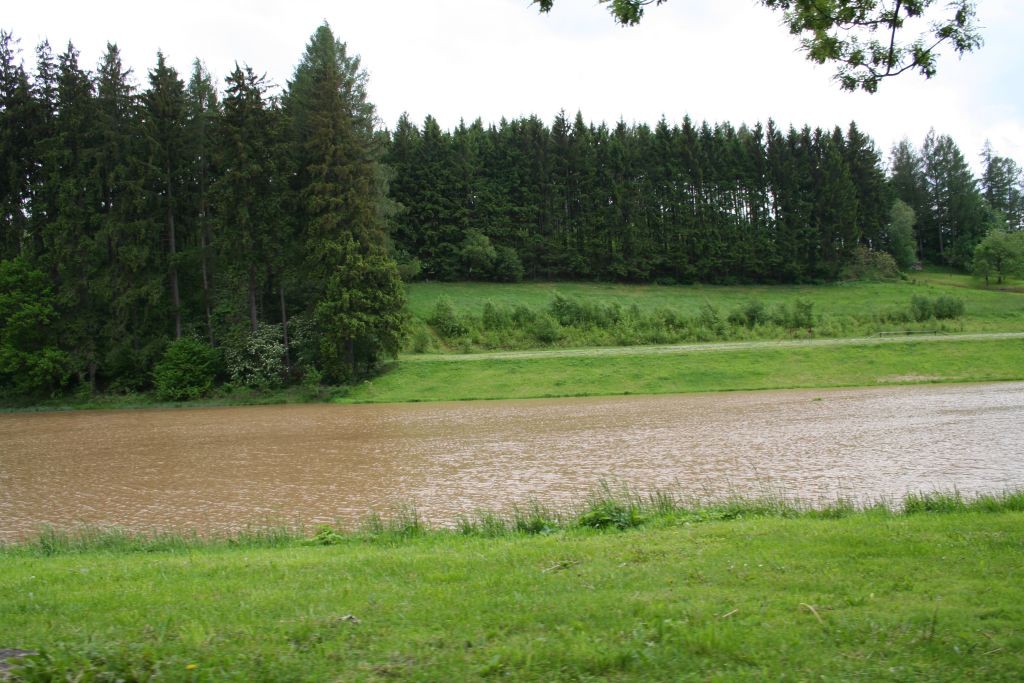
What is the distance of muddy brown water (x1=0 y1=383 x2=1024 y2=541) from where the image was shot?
14203 mm

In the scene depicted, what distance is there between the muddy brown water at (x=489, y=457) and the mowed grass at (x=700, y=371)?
4.89m

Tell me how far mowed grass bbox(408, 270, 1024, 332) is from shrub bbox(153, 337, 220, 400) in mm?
17967

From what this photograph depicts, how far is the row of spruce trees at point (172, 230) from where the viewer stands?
138ft

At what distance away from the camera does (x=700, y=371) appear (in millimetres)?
39562

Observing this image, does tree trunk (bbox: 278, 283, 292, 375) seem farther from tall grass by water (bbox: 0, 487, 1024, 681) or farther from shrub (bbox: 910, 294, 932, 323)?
shrub (bbox: 910, 294, 932, 323)

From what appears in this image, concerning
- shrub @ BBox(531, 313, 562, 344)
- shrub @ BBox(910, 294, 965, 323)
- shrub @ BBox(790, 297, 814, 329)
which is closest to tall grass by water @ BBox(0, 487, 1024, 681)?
shrub @ BBox(531, 313, 562, 344)

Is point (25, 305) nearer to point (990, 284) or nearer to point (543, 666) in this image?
point (543, 666)

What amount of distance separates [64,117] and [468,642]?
165 ft

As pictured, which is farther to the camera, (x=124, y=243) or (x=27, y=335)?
(x=124, y=243)

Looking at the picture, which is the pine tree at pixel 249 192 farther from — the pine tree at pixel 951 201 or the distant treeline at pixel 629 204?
the pine tree at pixel 951 201

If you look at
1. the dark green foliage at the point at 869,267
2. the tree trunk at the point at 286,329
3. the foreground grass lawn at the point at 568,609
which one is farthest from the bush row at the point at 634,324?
the foreground grass lawn at the point at 568,609

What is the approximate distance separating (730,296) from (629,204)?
14.8 meters

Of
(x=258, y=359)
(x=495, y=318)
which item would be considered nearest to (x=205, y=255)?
(x=258, y=359)

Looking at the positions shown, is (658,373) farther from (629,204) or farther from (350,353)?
(629,204)
